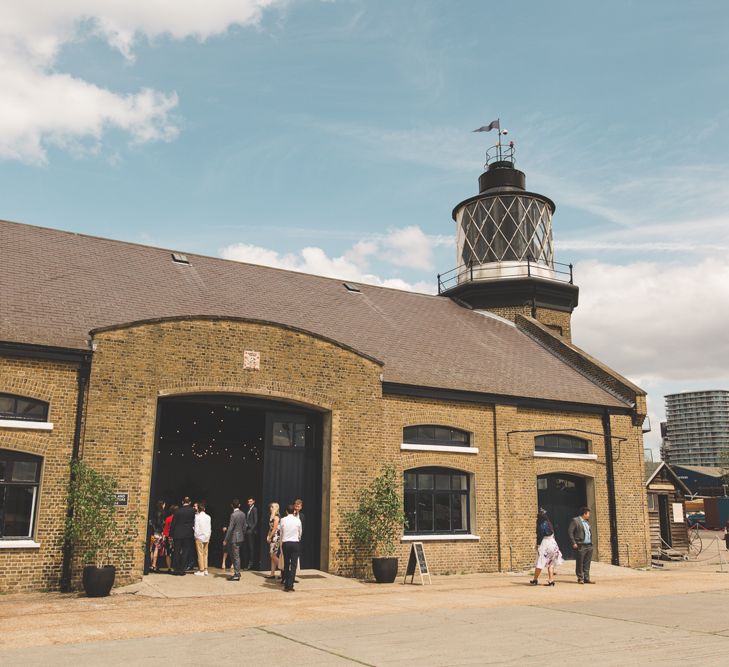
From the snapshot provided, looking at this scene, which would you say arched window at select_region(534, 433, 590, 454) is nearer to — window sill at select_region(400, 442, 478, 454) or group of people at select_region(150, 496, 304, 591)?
window sill at select_region(400, 442, 478, 454)

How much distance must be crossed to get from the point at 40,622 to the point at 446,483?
1090cm

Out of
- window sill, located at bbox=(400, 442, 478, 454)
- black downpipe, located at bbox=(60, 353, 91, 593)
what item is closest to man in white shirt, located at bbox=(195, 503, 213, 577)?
black downpipe, located at bbox=(60, 353, 91, 593)

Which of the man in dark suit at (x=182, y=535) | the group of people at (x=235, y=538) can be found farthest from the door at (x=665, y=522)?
the man in dark suit at (x=182, y=535)

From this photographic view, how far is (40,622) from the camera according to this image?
379 inches

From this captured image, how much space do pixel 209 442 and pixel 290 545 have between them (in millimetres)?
9870

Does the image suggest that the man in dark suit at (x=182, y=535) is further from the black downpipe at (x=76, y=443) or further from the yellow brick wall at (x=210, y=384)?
the black downpipe at (x=76, y=443)

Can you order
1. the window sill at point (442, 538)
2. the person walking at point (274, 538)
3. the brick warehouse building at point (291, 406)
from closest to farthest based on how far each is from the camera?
the brick warehouse building at point (291, 406) < the person walking at point (274, 538) < the window sill at point (442, 538)

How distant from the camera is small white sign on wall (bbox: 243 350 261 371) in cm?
1552

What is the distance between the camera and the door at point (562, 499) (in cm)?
2003

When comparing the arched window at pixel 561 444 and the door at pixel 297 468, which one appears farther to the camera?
the arched window at pixel 561 444

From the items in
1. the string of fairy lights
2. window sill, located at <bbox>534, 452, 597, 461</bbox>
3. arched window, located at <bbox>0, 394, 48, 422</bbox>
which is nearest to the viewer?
arched window, located at <bbox>0, 394, 48, 422</bbox>

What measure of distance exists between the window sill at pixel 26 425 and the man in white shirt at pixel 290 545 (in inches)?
191

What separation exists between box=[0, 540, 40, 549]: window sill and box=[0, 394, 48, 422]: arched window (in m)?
2.23

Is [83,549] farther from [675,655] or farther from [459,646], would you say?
[675,655]
